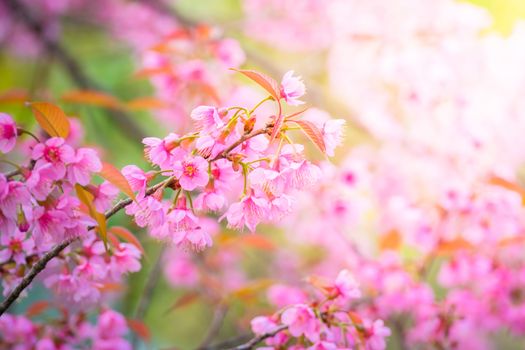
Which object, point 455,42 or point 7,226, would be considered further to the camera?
point 455,42

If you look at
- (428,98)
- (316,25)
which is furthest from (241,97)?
(316,25)

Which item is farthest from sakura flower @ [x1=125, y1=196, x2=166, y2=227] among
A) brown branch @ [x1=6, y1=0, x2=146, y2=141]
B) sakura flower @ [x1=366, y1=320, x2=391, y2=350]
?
brown branch @ [x1=6, y1=0, x2=146, y2=141]

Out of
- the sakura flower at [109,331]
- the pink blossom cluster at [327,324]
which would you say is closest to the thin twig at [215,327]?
the sakura flower at [109,331]

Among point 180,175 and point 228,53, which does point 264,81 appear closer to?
point 180,175

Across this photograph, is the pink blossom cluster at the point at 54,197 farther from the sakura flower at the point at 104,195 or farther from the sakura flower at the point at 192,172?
the sakura flower at the point at 192,172

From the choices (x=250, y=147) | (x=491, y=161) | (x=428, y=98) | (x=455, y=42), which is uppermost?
(x=455, y=42)

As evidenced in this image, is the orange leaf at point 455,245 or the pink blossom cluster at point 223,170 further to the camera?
the orange leaf at point 455,245

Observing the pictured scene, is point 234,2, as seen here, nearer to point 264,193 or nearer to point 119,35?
point 119,35
